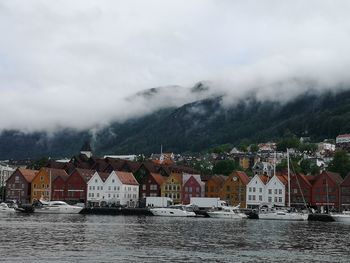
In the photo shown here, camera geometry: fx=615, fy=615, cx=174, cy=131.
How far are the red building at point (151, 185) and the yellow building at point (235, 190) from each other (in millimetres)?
16599

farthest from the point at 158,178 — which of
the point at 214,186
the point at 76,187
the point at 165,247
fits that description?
the point at 165,247

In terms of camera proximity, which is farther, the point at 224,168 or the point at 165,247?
the point at 224,168

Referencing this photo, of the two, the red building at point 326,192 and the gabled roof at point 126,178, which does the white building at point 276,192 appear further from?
the gabled roof at point 126,178

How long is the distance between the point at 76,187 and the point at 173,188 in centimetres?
2365

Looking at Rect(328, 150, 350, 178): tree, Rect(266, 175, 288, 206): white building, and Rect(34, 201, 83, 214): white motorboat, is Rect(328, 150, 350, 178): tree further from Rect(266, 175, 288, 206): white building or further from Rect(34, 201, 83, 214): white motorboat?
Rect(34, 201, 83, 214): white motorboat

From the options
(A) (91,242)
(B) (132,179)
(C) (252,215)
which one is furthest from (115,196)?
(A) (91,242)

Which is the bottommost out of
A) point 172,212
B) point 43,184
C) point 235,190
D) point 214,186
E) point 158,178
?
point 172,212

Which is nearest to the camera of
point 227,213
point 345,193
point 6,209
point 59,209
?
point 227,213

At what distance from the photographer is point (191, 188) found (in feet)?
476

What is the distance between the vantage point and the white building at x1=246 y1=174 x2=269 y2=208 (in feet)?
451

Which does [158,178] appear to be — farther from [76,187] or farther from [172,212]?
[172,212]

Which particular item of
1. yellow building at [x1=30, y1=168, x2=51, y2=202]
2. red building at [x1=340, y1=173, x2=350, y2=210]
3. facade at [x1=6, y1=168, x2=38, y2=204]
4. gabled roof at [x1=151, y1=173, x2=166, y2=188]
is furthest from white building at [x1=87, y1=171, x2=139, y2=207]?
red building at [x1=340, y1=173, x2=350, y2=210]

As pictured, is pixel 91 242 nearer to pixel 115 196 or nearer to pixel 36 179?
pixel 115 196

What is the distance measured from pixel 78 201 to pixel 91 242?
97000 millimetres
